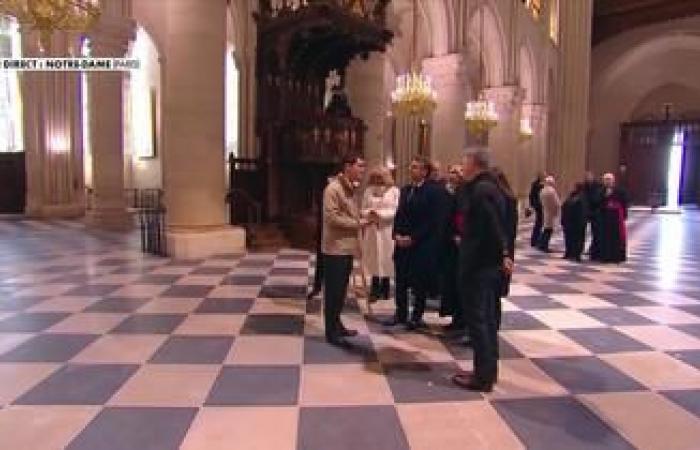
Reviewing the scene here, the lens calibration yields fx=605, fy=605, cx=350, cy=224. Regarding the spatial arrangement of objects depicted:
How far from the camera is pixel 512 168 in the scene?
858 inches

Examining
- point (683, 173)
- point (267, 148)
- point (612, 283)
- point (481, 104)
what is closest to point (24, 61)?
point (267, 148)

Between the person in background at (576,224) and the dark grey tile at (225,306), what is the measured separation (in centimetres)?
680

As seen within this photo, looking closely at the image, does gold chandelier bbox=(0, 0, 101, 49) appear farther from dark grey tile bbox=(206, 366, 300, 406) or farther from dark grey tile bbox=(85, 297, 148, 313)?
dark grey tile bbox=(206, 366, 300, 406)

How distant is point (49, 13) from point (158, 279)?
3741 mm

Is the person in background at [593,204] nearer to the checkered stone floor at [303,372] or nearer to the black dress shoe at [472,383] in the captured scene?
the checkered stone floor at [303,372]

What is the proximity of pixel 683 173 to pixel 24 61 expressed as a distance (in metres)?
32.1

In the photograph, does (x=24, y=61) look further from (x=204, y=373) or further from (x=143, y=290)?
(x=204, y=373)

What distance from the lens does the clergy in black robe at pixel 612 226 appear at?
422 inches

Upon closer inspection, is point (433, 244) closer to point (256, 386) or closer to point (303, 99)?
point (256, 386)

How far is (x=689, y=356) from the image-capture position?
16.8 ft

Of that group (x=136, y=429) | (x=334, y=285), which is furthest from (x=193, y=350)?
(x=136, y=429)

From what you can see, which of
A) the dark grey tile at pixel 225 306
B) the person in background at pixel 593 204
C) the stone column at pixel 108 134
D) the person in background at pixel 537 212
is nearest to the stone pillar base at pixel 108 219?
the stone column at pixel 108 134

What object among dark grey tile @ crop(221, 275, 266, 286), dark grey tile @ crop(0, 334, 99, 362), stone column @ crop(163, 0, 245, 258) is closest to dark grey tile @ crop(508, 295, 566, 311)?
dark grey tile @ crop(221, 275, 266, 286)

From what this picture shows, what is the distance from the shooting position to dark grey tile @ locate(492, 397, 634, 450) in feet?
11.3
